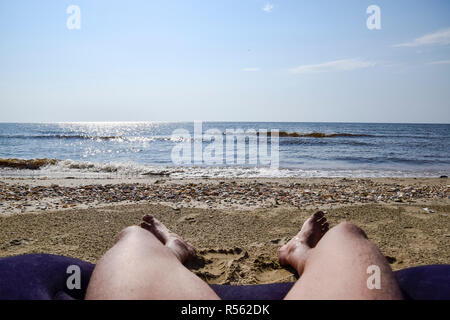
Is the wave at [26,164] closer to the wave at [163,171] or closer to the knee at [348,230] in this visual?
the wave at [163,171]

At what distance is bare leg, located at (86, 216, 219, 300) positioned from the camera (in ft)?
4.18

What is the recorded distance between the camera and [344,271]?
4.60 ft

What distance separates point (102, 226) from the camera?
428 cm

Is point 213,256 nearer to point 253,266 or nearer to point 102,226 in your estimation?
point 253,266

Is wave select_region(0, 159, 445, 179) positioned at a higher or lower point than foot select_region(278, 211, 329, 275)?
lower

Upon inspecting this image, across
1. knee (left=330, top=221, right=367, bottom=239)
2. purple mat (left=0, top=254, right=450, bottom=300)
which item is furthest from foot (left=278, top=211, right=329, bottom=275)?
purple mat (left=0, top=254, right=450, bottom=300)

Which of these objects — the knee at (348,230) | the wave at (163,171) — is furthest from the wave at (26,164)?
the knee at (348,230)

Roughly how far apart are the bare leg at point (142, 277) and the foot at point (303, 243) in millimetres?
1440

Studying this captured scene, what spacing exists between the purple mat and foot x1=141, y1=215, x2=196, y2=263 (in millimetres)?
977

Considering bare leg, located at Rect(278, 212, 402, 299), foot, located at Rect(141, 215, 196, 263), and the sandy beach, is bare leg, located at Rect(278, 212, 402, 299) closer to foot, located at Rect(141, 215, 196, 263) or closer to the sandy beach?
the sandy beach

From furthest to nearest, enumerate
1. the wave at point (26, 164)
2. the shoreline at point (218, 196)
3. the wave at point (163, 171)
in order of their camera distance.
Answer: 1. the wave at point (26, 164)
2. the wave at point (163, 171)
3. the shoreline at point (218, 196)

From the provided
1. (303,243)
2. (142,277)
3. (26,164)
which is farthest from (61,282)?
(26,164)

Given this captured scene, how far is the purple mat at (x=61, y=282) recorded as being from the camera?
1.30 m
